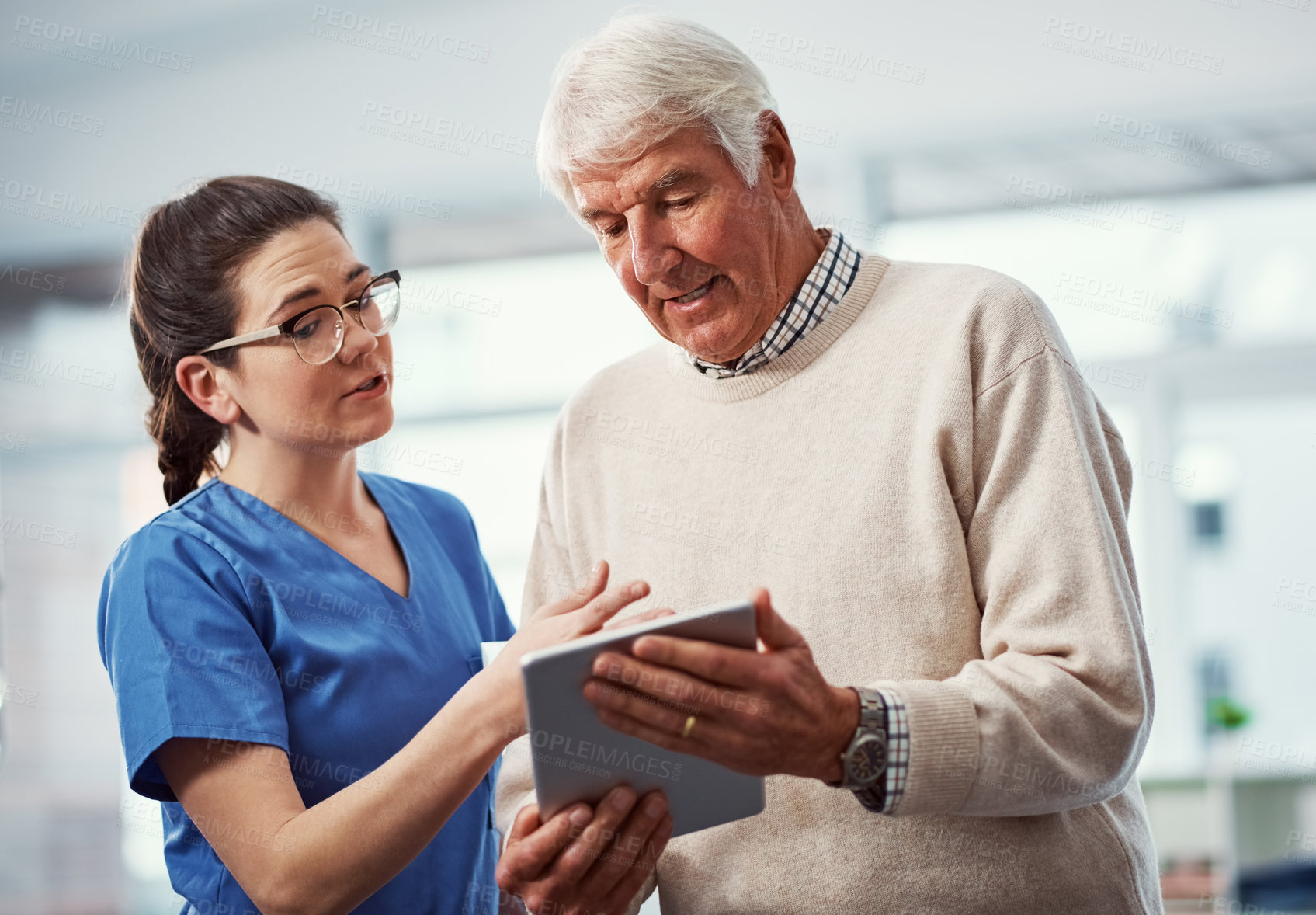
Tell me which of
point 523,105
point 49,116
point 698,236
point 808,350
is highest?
point 49,116

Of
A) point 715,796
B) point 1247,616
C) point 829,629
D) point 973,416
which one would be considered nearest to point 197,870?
point 715,796

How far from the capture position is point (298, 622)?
1398mm

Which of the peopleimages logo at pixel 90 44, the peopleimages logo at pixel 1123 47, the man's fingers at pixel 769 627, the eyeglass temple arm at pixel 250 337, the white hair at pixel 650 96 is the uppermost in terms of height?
the peopleimages logo at pixel 90 44

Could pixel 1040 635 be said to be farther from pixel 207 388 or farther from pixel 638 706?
pixel 207 388

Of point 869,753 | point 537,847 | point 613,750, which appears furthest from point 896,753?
point 537,847

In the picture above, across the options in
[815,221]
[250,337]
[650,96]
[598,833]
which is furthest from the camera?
[815,221]

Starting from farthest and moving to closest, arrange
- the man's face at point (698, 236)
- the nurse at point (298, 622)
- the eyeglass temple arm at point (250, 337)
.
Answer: the eyeglass temple arm at point (250, 337) → the man's face at point (698, 236) → the nurse at point (298, 622)

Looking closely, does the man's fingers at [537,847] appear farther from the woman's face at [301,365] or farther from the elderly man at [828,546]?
the woman's face at [301,365]

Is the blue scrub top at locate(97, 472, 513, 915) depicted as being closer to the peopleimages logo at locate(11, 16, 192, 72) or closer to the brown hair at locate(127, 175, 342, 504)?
the brown hair at locate(127, 175, 342, 504)

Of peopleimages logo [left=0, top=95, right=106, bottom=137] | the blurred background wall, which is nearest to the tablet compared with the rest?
the blurred background wall

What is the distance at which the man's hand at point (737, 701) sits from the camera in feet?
3.18

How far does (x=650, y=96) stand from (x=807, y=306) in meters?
0.33

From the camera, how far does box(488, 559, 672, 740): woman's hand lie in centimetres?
116

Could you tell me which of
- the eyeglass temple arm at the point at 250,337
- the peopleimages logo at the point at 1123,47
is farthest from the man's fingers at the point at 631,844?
the peopleimages logo at the point at 1123,47
